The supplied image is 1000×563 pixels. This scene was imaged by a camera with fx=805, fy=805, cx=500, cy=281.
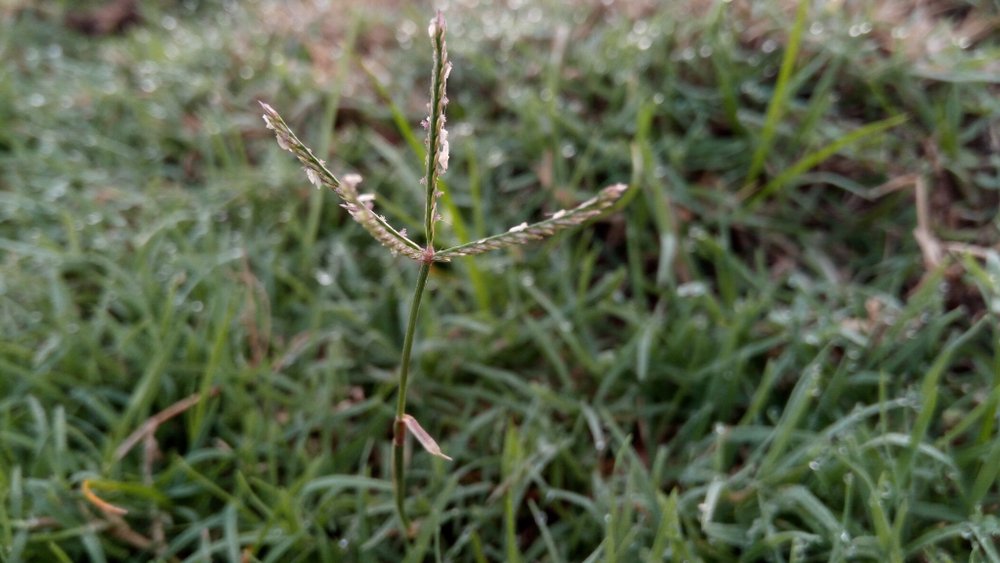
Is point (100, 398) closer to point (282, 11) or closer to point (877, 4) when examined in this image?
point (282, 11)

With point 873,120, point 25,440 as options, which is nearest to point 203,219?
point 25,440

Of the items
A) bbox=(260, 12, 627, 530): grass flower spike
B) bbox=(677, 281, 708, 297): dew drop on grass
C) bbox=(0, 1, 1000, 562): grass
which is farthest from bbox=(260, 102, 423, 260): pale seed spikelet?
bbox=(677, 281, 708, 297): dew drop on grass

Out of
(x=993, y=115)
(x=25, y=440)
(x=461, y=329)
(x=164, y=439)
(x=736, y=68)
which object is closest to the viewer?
(x=25, y=440)

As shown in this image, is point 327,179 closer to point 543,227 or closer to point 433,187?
point 433,187

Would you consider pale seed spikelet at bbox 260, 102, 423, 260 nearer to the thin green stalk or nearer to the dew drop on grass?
the thin green stalk

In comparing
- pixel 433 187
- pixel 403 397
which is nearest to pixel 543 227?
pixel 433 187

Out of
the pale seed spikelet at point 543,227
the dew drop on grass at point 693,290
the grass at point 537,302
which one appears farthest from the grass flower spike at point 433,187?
the dew drop on grass at point 693,290

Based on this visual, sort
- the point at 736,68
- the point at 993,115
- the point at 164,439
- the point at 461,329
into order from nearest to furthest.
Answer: the point at 164,439
the point at 461,329
the point at 993,115
the point at 736,68

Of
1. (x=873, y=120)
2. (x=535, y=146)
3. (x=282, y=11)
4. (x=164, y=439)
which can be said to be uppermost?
(x=282, y=11)
